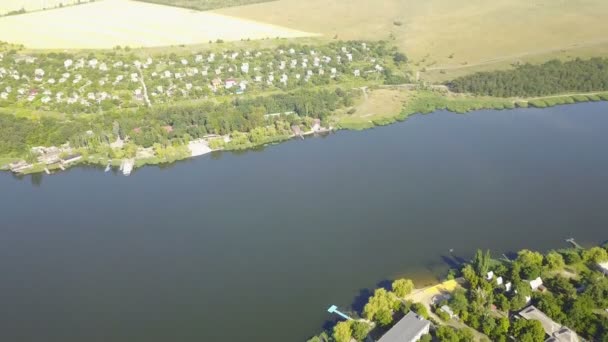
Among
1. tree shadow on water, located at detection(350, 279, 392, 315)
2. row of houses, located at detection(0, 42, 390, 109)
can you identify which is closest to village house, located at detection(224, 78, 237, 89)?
row of houses, located at detection(0, 42, 390, 109)

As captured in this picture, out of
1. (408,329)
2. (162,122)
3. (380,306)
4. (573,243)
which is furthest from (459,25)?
(408,329)

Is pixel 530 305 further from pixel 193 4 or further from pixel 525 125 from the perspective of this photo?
pixel 193 4

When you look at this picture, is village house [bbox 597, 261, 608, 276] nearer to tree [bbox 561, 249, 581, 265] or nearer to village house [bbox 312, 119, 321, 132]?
tree [bbox 561, 249, 581, 265]

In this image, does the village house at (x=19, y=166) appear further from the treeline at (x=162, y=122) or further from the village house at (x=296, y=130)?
the village house at (x=296, y=130)

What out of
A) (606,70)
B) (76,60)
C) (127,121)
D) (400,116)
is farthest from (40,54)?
(606,70)

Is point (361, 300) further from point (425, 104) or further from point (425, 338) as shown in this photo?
point (425, 104)

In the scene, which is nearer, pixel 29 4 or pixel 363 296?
pixel 363 296

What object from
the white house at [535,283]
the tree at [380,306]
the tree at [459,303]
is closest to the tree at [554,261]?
the white house at [535,283]
